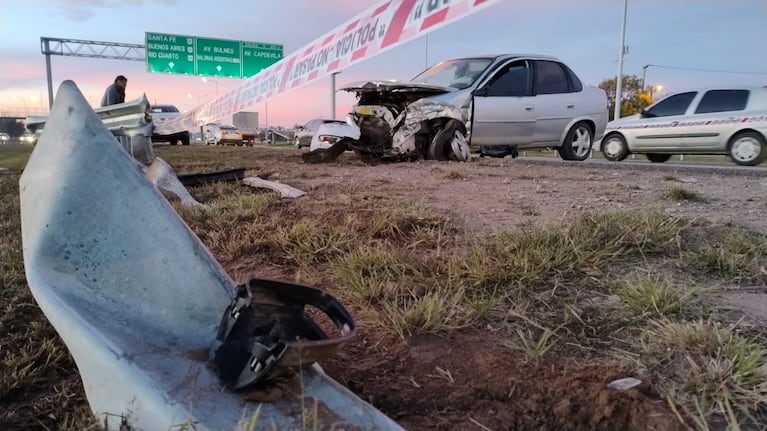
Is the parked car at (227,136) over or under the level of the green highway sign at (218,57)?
under

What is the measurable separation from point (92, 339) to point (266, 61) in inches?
1115

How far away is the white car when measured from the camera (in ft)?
24.3

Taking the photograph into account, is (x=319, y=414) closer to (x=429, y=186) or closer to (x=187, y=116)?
(x=429, y=186)

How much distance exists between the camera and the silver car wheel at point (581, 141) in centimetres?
891

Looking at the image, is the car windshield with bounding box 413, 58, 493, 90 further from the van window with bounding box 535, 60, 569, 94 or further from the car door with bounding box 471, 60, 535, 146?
the van window with bounding box 535, 60, 569, 94

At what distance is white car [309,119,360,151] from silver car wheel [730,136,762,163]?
733cm

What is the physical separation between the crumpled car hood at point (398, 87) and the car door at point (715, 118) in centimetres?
566

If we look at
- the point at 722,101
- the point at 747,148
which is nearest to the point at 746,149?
the point at 747,148

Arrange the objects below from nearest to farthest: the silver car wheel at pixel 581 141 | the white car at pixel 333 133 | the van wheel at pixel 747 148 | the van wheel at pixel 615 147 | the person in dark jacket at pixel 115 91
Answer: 1. the white car at pixel 333 133
2. the silver car wheel at pixel 581 141
3. the van wheel at pixel 747 148
4. the person in dark jacket at pixel 115 91
5. the van wheel at pixel 615 147

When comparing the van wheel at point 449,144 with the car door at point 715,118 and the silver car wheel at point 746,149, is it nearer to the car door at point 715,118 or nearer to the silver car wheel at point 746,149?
the car door at point 715,118

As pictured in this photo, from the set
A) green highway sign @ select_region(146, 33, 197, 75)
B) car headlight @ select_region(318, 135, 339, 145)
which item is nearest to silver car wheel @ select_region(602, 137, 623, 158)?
car headlight @ select_region(318, 135, 339, 145)

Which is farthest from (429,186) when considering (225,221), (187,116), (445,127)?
(187,116)

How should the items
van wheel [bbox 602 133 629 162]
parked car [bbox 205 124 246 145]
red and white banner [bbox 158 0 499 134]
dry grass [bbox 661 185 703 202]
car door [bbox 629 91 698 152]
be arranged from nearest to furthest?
dry grass [bbox 661 185 703 202], red and white banner [bbox 158 0 499 134], car door [bbox 629 91 698 152], van wheel [bbox 602 133 629 162], parked car [bbox 205 124 246 145]

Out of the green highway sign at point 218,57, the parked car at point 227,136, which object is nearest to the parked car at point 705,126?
the green highway sign at point 218,57
